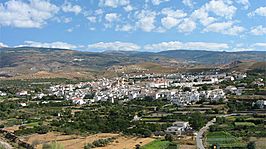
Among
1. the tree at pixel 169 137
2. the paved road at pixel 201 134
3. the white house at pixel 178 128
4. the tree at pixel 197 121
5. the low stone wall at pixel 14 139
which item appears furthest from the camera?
the tree at pixel 197 121

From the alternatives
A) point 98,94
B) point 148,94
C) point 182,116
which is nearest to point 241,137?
point 182,116

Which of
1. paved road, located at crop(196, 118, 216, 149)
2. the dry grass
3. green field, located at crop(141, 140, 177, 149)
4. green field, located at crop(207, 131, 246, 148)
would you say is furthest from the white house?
green field, located at crop(141, 140, 177, 149)

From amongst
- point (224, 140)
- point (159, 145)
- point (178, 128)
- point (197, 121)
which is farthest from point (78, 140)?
point (224, 140)

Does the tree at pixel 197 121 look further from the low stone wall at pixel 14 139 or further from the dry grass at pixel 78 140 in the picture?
the low stone wall at pixel 14 139

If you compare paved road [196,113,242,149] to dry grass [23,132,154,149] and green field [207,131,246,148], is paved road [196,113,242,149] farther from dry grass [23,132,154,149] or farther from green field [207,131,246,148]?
dry grass [23,132,154,149]

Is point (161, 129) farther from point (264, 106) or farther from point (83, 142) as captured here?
point (264, 106)

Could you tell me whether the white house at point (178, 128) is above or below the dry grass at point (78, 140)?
above

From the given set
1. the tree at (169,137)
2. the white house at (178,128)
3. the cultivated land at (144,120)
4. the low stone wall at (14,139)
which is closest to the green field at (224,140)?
the cultivated land at (144,120)

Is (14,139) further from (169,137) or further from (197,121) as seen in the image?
(197,121)

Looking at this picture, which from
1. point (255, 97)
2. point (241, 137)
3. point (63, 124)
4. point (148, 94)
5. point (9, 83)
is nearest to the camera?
point (241, 137)
